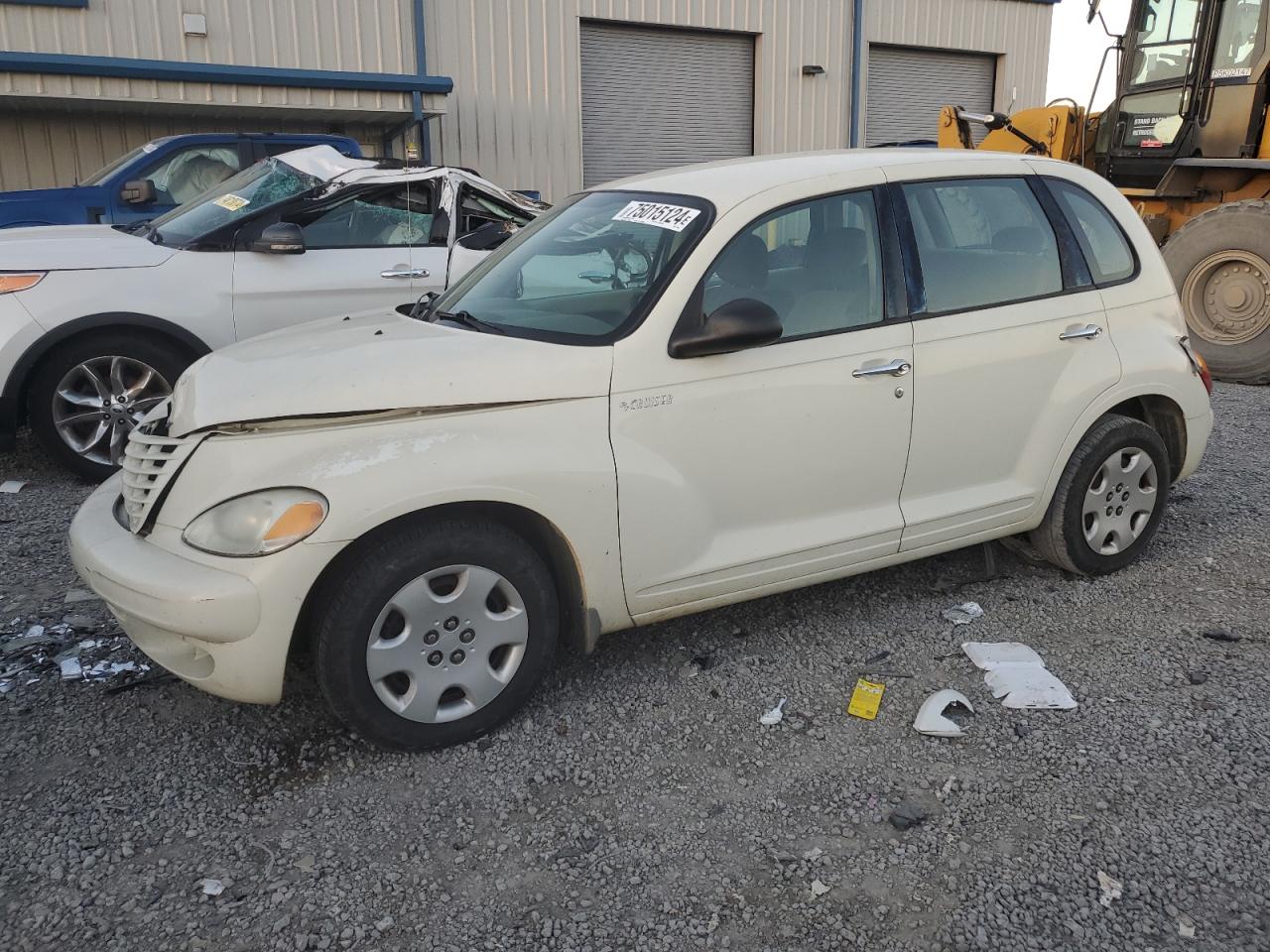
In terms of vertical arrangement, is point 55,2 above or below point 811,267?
above

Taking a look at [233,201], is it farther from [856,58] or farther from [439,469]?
[856,58]

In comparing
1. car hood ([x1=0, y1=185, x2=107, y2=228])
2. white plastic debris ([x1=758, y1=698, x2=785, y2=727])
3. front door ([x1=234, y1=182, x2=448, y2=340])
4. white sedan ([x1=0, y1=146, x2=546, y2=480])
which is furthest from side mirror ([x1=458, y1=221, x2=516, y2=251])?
car hood ([x1=0, y1=185, x2=107, y2=228])

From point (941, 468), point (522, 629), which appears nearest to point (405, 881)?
point (522, 629)

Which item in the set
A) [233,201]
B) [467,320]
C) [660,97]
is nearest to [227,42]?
[660,97]

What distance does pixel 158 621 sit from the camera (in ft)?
9.12

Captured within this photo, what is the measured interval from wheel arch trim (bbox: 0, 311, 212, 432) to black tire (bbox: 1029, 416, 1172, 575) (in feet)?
15.0

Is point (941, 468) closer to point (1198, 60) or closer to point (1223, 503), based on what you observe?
point (1223, 503)

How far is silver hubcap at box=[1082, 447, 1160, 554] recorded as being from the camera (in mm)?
4199

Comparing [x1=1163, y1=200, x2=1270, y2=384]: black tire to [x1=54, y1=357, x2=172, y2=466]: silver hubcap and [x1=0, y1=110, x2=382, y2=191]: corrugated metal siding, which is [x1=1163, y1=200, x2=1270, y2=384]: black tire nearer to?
[x1=54, y1=357, x2=172, y2=466]: silver hubcap

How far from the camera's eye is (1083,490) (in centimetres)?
414

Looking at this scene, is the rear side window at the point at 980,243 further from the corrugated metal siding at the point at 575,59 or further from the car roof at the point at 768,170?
the corrugated metal siding at the point at 575,59

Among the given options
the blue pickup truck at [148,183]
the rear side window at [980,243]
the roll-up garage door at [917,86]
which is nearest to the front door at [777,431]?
the rear side window at [980,243]

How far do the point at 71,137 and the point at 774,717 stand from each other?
40.7 ft

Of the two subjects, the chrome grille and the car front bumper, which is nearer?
the car front bumper
